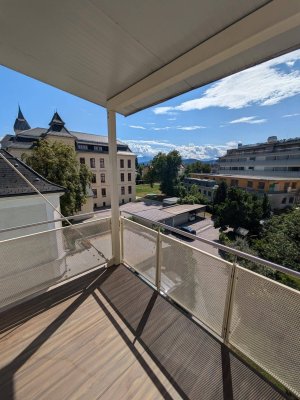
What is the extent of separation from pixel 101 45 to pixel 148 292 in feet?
8.08

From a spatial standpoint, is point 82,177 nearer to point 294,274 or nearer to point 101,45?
point 101,45

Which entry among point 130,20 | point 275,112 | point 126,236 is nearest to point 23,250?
point 126,236

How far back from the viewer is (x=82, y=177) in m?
10.9

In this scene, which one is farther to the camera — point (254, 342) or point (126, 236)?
point (126, 236)

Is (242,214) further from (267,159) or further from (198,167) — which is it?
(198,167)

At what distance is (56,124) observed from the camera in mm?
18172

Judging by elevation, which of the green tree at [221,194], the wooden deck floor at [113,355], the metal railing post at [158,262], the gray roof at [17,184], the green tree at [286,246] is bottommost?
the green tree at [286,246]

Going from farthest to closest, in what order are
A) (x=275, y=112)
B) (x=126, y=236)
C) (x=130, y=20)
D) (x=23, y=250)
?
(x=275, y=112) → (x=126, y=236) → (x=23, y=250) → (x=130, y=20)

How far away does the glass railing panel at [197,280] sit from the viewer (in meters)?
1.60

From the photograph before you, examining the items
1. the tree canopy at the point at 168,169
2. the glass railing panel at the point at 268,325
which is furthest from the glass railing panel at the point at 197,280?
the tree canopy at the point at 168,169

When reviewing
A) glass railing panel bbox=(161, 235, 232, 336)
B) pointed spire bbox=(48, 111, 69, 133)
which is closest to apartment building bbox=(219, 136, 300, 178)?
pointed spire bbox=(48, 111, 69, 133)

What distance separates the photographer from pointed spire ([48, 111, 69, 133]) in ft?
59.1

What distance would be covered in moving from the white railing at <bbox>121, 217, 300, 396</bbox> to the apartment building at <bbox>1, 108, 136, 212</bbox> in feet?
47.0

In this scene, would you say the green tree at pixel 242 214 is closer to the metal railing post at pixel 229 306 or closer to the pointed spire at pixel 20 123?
the metal railing post at pixel 229 306
